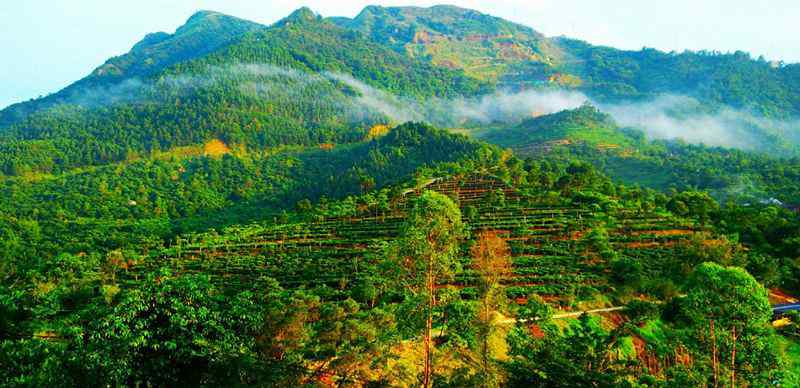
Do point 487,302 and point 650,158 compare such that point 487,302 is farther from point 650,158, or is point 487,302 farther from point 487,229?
point 650,158

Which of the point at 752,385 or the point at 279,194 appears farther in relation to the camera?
the point at 279,194

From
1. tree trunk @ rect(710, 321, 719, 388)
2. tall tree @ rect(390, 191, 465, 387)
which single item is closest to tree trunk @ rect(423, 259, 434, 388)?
tall tree @ rect(390, 191, 465, 387)

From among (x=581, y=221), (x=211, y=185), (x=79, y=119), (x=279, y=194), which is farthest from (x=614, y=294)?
(x=79, y=119)

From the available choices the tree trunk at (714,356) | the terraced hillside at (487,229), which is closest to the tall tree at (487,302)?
the tree trunk at (714,356)

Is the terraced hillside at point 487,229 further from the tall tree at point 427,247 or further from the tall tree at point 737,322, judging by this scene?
the tall tree at point 737,322

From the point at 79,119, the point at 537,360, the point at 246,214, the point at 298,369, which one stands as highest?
the point at 79,119

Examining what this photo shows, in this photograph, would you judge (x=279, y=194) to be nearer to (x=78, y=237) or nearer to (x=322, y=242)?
(x=78, y=237)
